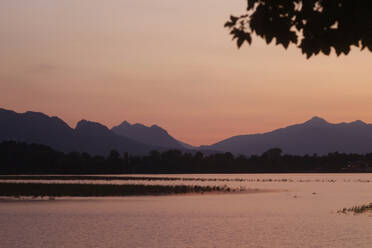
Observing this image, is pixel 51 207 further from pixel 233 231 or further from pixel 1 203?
pixel 233 231

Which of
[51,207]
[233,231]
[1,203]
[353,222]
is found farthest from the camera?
[1,203]

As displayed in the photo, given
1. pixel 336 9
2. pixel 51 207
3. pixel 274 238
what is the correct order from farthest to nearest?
pixel 51 207, pixel 274 238, pixel 336 9

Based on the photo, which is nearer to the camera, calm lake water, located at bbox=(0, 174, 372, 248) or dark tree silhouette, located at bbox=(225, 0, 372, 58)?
dark tree silhouette, located at bbox=(225, 0, 372, 58)

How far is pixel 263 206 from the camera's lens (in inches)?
3268

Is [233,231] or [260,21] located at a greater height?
[260,21]

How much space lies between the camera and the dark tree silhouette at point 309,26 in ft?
38.1

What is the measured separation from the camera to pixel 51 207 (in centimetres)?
7625

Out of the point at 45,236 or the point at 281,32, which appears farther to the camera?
the point at 45,236

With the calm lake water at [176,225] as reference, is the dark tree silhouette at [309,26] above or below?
above

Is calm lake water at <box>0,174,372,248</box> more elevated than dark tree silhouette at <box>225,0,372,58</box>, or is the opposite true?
dark tree silhouette at <box>225,0,372,58</box>

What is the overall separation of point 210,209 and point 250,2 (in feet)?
217

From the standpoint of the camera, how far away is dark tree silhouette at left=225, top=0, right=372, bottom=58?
11.6 m

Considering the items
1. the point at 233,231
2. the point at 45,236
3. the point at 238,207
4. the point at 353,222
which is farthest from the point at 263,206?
the point at 45,236

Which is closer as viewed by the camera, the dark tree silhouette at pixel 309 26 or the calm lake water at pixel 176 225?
the dark tree silhouette at pixel 309 26
